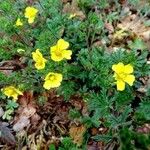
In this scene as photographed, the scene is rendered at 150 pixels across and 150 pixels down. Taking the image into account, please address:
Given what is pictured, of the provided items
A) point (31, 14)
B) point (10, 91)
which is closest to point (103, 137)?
point (10, 91)

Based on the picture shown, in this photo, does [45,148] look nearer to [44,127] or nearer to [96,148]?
[44,127]

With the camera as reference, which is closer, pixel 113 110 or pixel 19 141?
pixel 113 110

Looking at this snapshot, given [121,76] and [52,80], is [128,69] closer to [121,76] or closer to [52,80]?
[121,76]

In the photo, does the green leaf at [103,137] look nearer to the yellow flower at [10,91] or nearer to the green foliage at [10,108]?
the yellow flower at [10,91]

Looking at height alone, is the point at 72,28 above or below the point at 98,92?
above

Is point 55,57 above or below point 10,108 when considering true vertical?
above

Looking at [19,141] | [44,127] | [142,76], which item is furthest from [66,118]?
[142,76]

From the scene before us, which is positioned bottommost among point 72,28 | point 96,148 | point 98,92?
point 96,148

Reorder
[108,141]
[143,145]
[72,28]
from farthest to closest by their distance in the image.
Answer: [72,28] < [108,141] < [143,145]

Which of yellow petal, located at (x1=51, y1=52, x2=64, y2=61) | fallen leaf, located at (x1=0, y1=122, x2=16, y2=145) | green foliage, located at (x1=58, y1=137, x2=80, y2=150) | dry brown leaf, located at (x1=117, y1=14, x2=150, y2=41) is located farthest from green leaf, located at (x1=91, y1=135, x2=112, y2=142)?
dry brown leaf, located at (x1=117, y1=14, x2=150, y2=41)
